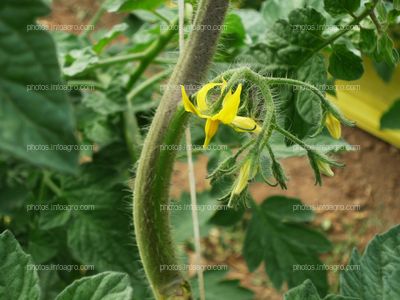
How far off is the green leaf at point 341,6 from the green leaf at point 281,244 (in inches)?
25.0

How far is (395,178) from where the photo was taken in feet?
8.25

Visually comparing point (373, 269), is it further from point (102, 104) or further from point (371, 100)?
point (371, 100)

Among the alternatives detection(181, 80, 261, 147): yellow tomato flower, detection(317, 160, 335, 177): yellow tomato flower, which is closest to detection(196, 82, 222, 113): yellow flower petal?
detection(181, 80, 261, 147): yellow tomato flower

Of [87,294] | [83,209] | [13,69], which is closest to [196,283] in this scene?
[83,209]

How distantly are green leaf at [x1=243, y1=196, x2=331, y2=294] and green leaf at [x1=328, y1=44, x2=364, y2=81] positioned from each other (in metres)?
0.53

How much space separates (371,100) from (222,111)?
188 centimetres

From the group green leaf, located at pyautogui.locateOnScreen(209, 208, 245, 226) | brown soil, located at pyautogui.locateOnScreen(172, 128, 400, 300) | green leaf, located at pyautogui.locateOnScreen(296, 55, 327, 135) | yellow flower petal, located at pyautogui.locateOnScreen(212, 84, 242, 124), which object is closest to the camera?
yellow flower petal, located at pyautogui.locateOnScreen(212, 84, 242, 124)

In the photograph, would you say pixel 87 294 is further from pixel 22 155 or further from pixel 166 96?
pixel 22 155

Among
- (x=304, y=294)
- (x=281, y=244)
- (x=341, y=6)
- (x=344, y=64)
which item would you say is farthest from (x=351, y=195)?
(x=304, y=294)

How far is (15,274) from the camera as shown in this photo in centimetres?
89

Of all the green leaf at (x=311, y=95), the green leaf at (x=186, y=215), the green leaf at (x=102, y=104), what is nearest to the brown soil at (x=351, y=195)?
the green leaf at (x=186, y=215)

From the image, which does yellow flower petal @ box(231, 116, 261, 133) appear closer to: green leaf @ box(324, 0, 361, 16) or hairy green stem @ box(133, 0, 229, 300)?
hairy green stem @ box(133, 0, 229, 300)

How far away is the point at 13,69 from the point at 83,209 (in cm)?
99

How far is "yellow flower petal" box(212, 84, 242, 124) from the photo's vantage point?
30.4 inches
